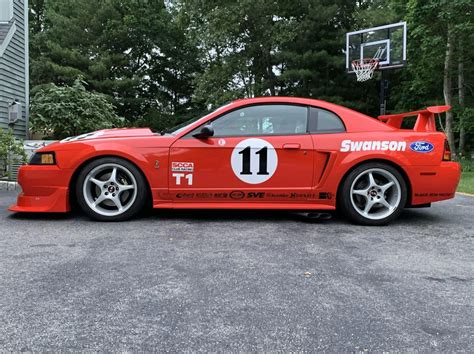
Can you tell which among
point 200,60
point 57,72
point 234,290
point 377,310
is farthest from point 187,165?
point 200,60

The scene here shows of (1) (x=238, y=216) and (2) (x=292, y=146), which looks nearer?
(2) (x=292, y=146)

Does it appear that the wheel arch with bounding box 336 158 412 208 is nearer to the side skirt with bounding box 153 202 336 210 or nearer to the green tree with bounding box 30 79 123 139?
the side skirt with bounding box 153 202 336 210

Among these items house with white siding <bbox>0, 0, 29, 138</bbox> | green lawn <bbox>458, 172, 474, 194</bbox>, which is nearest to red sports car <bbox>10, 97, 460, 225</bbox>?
green lawn <bbox>458, 172, 474, 194</bbox>

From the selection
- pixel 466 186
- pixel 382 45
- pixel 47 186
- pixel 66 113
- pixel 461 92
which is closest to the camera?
pixel 47 186

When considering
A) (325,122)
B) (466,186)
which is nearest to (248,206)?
(325,122)

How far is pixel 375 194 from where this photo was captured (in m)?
4.11

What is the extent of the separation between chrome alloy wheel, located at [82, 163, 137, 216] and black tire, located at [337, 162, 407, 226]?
6.95 feet

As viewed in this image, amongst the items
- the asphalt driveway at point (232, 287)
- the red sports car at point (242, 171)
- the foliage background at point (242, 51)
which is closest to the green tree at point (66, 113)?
the red sports car at point (242, 171)

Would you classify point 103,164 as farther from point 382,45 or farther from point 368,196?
point 382,45

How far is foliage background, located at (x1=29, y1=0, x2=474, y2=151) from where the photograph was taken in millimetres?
20797

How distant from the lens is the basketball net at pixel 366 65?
14.2 meters

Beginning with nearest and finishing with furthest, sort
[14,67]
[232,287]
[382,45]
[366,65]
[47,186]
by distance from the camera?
[232,287] < [47,186] < [14,67] < [382,45] < [366,65]

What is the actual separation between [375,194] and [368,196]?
0.08 meters

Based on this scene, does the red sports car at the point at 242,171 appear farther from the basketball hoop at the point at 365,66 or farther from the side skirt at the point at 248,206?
the basketball hoop at the point at 365,66
